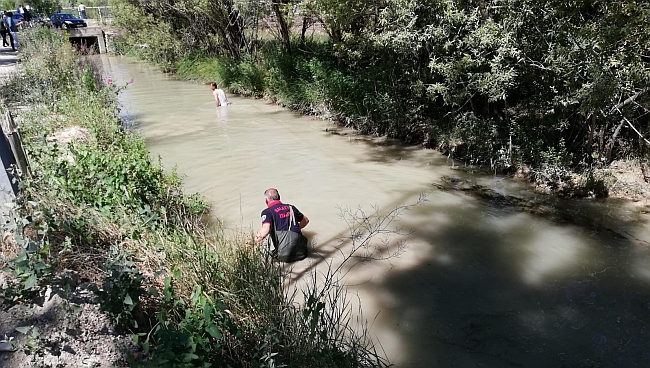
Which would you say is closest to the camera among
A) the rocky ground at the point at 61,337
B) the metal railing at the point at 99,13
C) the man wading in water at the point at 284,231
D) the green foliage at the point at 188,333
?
the green foliage at the point at 188,333

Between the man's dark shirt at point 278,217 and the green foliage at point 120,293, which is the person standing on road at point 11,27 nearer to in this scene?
the man's dark shirt at point 278,217

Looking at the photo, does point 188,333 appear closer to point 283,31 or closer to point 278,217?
point 278,217

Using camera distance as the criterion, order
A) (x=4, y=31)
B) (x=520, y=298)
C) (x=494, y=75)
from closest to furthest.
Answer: (x=520, y=298) < (x=494, y=75) < (x=4, y=31)

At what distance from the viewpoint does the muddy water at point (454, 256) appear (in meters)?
4.80

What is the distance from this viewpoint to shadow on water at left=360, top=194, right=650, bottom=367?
15.3 ft

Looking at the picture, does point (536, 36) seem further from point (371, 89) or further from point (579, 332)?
point (579, 332)

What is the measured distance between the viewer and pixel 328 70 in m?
13.9

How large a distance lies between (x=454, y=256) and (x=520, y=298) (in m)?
1.12

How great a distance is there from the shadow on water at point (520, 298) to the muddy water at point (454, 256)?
0.05 feet

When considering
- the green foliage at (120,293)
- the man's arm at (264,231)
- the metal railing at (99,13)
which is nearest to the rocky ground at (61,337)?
the green foliage at (120,293)

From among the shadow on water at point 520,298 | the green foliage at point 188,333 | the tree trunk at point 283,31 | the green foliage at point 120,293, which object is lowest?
the shadow on water at point 520,298

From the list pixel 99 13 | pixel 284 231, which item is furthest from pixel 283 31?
pixel 99 13

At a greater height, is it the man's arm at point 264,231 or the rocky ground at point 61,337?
the rocky ground at point 61,337

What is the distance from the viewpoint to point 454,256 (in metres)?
6.45
